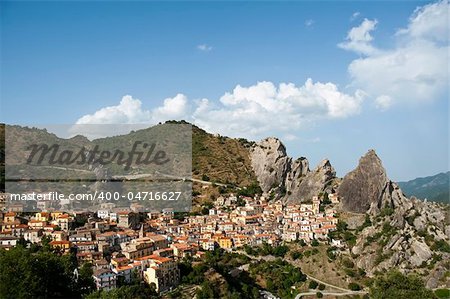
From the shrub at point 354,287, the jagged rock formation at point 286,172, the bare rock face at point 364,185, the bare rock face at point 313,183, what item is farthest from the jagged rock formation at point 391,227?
the jagged rock formation at point 286,172

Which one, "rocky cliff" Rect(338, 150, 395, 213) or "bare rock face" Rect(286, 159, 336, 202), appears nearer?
"rocky cliff" Rect(338, 150, 395, 213)

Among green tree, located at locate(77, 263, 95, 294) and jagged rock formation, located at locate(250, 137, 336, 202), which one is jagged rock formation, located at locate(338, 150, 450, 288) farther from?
green tree, located at locate(77, 263, 95, 294)

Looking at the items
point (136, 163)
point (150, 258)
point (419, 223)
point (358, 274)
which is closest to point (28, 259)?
point (150, 258)

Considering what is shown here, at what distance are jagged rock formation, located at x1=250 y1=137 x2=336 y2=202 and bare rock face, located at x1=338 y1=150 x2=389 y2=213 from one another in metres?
4.96

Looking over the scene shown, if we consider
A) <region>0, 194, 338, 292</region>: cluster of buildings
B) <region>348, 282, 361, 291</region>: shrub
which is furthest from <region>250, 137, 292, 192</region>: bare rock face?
<region>348, 282, 361, 291</region>: shrub

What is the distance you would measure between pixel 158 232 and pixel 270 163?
25.0m

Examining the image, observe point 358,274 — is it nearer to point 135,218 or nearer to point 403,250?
point 403,250

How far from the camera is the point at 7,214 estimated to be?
4256cm

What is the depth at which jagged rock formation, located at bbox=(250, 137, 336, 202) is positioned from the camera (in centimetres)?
5847

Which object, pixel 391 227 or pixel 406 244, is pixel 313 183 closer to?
pixel 391 227

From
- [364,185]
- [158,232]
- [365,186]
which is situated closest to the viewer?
[158,232]

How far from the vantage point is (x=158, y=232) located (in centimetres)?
4688

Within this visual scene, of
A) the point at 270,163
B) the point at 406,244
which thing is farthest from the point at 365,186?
the point at 270,163

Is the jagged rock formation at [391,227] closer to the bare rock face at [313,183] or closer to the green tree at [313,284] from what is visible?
the bare rock face at [313,183]
